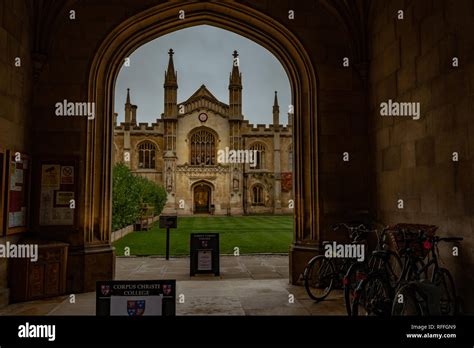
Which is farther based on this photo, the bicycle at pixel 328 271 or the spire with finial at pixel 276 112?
the spire with finial at pixel 276 112

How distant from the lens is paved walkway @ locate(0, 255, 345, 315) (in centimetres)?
508

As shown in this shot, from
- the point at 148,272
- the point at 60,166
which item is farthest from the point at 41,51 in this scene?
the point at 148,272

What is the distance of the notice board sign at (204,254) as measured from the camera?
297 inches

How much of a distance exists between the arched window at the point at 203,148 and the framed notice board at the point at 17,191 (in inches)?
1241

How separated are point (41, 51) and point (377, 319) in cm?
598

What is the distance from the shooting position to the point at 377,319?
3.80 metres

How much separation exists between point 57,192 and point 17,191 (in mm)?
608

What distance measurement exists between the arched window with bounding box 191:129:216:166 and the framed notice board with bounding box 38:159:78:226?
3125cm
